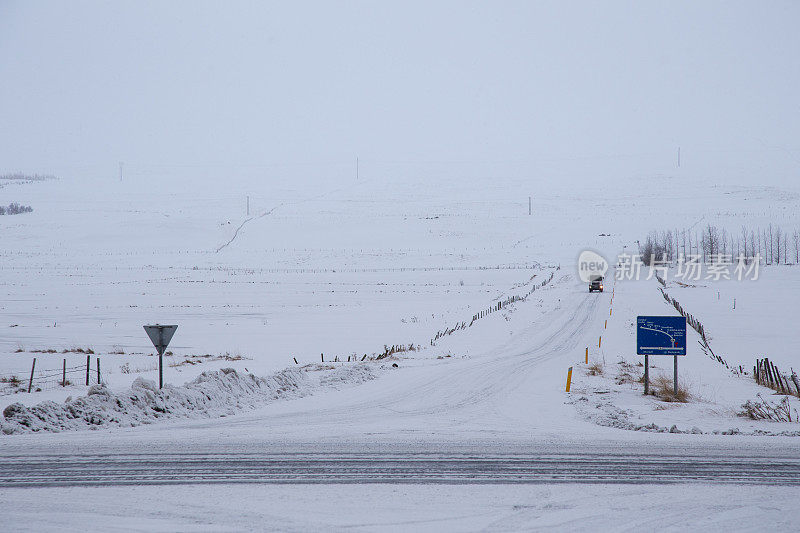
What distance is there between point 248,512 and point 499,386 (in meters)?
11.3

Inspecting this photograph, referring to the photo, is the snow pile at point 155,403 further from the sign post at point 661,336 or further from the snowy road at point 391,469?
the sign post at point 661,336

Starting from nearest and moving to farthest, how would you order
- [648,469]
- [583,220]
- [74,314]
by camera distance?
[648,469], [74,314], [583,220]

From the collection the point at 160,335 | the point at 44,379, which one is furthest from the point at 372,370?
the point at 44,379

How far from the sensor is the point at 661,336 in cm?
1584

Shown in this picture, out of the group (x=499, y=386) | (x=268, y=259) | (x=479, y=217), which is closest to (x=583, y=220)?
(x=479, y=217)

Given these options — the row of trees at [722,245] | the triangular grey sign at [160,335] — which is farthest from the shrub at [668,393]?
the row of trees at [722,245]

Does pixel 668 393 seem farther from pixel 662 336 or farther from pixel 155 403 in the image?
pixel 155 403

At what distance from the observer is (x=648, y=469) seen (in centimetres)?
938

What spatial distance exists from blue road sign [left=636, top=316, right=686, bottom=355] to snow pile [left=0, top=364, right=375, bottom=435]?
7.76 meters

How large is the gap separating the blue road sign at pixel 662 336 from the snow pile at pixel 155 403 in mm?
7763

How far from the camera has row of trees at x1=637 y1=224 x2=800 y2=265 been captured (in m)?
107

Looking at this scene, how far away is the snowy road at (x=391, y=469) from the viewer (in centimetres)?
881

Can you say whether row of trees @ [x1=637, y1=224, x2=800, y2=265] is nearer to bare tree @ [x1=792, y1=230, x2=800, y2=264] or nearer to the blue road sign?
bare tree @ [x1=792, y1=230, x2=800, y2=264]

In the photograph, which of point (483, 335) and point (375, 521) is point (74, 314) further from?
point (375, 521)
